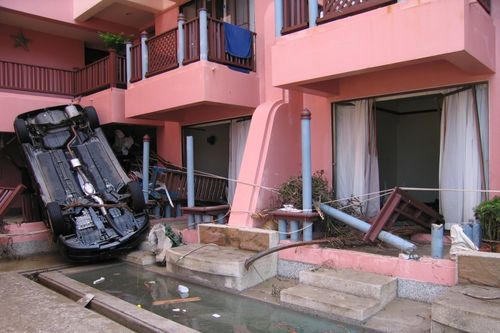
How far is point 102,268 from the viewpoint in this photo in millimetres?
8539

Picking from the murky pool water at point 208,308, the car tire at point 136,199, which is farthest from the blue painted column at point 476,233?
the car tire at point 136,199

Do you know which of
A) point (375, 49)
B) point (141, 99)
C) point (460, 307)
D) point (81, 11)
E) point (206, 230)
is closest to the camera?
point (460, 307)

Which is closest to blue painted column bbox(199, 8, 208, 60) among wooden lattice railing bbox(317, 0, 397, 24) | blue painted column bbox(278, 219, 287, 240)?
wooden lattice railing bbox(317, 0, 397, 24)

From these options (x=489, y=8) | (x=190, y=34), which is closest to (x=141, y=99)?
(x=190, y=34)

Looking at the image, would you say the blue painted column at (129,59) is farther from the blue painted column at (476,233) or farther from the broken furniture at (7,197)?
the blue painted column at (476,233)

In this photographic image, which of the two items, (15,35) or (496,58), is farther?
(15,35)

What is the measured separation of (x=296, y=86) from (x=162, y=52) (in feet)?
13.7

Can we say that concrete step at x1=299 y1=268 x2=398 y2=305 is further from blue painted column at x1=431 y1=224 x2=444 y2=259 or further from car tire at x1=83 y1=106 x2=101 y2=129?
car tire at x1=83 y1=106 x2=101 y2=129

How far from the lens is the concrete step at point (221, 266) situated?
6551 mm

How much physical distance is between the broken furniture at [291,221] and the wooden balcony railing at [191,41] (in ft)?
13.2

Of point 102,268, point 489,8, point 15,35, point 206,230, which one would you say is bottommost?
point 102,268

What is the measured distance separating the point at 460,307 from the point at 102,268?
21.7ft

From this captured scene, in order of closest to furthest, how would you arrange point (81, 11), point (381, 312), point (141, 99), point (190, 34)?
point (381, 312) → point (190, 34) → point (141, 99) → point (81, 11)

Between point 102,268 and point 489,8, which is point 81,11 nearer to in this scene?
point 102,268
